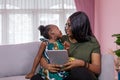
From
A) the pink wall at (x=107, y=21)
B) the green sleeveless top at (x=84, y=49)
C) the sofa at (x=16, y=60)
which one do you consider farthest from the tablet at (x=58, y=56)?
the pink wall at (x=107, y=21)

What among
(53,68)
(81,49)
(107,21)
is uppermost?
(107,21)

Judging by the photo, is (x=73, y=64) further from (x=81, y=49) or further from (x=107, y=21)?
(x=107, y=21)

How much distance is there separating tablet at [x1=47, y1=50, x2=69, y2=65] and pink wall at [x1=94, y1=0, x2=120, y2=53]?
1.77 metres

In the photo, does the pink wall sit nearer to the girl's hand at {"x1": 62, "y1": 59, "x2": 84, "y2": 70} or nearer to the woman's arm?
the woman's arm

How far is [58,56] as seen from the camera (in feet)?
5.25

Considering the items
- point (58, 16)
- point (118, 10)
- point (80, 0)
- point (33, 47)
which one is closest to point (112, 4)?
point (118, 10)

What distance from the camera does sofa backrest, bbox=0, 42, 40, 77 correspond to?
7.48 feet

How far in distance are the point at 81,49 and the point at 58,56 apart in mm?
239

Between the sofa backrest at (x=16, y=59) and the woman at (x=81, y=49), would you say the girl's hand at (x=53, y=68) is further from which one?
the sofa backrest at (x=16, y=59)

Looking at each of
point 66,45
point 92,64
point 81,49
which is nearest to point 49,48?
point 66,45

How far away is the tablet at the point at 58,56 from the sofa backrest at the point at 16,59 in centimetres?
70

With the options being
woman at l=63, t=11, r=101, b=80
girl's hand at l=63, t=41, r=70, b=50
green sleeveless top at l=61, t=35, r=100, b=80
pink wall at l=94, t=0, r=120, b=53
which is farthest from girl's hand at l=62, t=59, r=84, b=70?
pink wall at l=94, t=0, r=120, b=53

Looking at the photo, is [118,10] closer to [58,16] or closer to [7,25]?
[58,16]

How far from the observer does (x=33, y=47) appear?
2365mm
